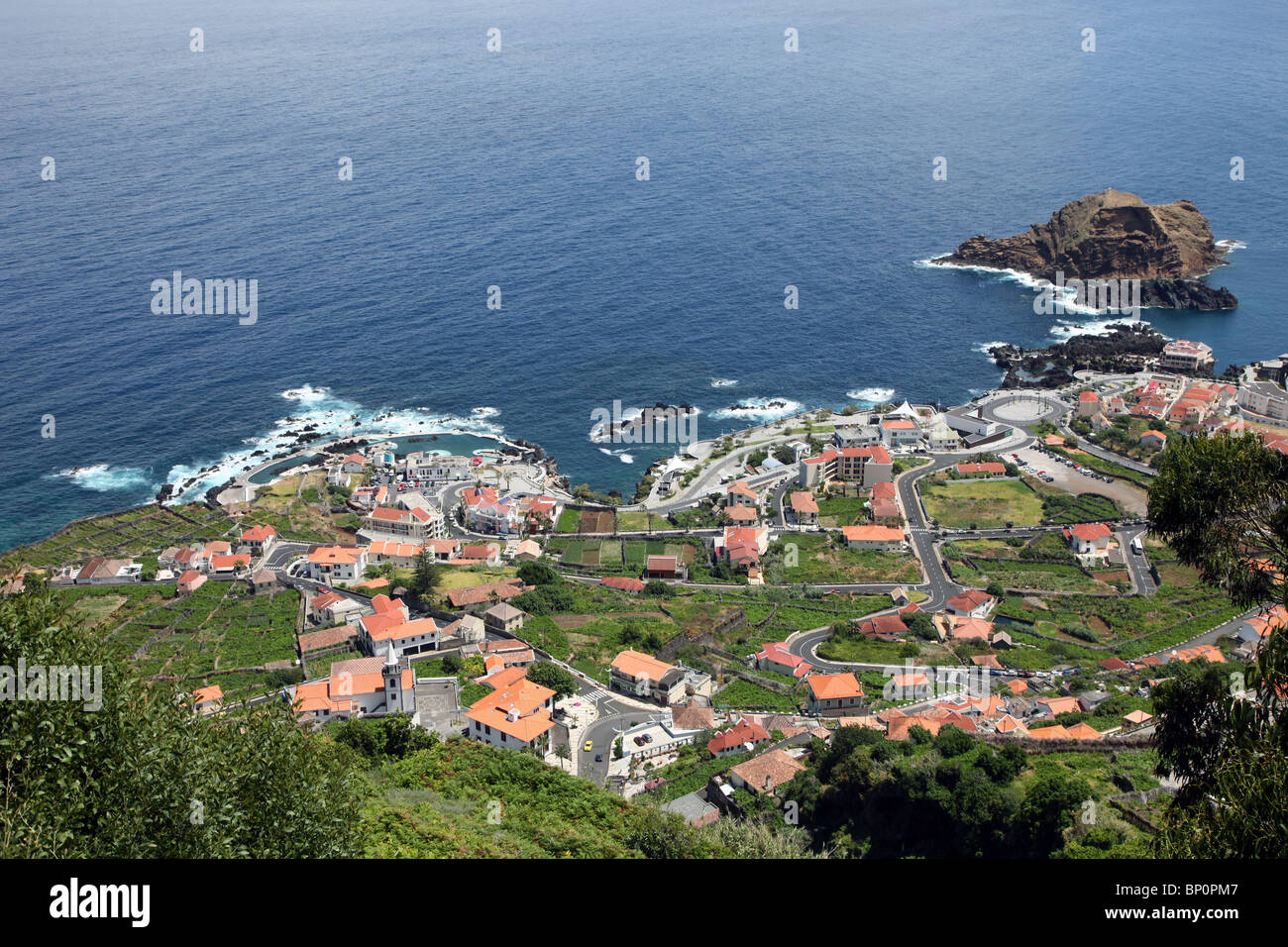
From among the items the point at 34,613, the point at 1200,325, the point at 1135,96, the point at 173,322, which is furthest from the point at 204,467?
the point at 1135,96

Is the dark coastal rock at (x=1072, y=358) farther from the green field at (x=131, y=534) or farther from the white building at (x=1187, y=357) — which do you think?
the green field at (x=131, y=534)

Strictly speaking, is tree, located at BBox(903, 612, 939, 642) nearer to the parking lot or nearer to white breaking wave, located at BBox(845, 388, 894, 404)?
the parking lot

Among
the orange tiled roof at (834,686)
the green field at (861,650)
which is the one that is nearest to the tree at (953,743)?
the orange tiled roof at (834,686)

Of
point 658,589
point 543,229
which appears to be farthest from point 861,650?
point 543,229

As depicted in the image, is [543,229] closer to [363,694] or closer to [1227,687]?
[363,694]

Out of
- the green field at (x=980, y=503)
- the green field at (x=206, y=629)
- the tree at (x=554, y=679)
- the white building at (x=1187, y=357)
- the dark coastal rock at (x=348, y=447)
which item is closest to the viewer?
the tree at (x=554, y=679)

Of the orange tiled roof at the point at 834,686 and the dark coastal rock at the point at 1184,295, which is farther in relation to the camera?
the dark coastal rock at the point at 1184,295

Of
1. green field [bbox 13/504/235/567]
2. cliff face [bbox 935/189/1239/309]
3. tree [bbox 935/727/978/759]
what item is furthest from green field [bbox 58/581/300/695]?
cliff face [bbox 935/189/1239/309]
